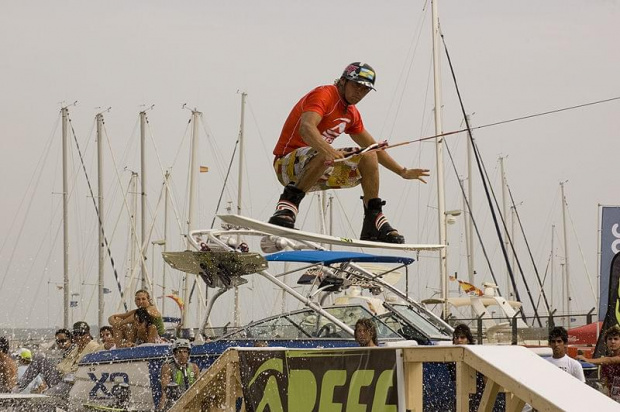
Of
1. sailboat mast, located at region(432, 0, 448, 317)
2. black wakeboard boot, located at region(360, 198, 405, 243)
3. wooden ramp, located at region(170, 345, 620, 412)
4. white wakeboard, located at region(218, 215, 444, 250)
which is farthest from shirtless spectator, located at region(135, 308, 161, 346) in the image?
sailboat mast, located at region(432, 0, 448, 317)

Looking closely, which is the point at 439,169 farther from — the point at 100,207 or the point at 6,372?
the point at 100,207

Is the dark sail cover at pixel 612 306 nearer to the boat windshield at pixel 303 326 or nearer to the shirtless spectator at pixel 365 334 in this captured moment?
the boat windshield at pixel 303 326

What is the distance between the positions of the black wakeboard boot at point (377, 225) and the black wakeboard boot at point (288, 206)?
86cm

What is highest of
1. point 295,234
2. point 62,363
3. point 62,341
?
point 295,234

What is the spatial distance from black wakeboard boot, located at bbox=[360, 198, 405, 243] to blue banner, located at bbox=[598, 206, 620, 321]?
4.19m

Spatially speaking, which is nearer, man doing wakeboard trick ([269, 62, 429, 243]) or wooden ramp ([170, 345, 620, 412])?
wooden ramp ([170, 345, 620, 412])

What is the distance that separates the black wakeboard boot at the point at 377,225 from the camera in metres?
11.1

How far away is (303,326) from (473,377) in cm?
575

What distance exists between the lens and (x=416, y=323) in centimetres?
1318

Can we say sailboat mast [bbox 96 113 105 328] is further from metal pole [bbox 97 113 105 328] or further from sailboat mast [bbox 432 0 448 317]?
sailboat mast [bbox 432 0 448 317]

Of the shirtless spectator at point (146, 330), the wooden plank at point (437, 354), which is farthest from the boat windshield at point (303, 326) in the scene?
the wooden plank at point (437, 354)

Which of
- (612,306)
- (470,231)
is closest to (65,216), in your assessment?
(470,231)

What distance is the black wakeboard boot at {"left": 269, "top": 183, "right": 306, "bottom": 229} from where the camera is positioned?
422 inches

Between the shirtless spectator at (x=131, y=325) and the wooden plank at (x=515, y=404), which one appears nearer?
the wooden plank at (x=515, y=404)
